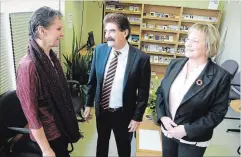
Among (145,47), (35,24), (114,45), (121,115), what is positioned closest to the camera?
(35,24)

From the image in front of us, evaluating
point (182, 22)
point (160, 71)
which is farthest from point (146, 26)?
point (160, 71)

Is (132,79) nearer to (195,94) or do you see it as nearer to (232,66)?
(195,94)

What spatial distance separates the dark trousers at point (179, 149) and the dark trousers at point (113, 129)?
39 cm

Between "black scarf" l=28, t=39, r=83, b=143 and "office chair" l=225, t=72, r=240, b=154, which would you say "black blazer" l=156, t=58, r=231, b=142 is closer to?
"black scarf" l=28, t=39, r=83, b=143

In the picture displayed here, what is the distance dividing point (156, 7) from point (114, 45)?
366 centimetres

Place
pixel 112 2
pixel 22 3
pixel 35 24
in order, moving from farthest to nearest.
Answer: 1. pixel 112 2
2. pixel 22 3
3. pixel 35 24

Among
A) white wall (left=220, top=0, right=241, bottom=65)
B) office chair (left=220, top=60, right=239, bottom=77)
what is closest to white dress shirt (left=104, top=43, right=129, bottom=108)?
office chair (left=220, top=60, right=239, bottom=77)

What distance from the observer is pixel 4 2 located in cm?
200

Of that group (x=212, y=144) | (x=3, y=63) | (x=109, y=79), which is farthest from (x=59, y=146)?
(x=212, y=144)

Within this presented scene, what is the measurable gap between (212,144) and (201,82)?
1893 mm

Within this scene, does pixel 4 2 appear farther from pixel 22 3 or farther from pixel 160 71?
pixel 160 71

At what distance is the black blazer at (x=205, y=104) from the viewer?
1.29 metres

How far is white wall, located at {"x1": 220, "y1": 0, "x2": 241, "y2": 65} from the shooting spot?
4.25 metres

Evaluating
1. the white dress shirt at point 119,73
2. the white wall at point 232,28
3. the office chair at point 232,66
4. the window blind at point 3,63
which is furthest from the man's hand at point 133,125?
the white wall at point 232,28
